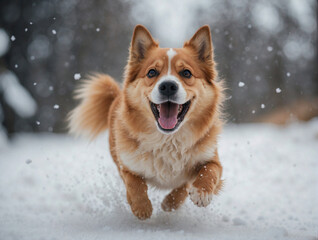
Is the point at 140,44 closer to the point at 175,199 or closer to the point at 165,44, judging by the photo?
the point at 175,199

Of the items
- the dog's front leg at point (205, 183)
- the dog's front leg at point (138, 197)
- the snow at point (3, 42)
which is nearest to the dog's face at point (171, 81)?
the dog's front leg at point (205, 183)

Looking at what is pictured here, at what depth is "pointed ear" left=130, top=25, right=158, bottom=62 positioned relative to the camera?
9.90ft

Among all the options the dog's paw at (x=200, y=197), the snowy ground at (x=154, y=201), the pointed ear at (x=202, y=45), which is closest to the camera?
the dog's paw at (x=200, y=197)

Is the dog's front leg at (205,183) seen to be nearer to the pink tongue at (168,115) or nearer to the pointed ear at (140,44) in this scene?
the pink tongue at (168,115)

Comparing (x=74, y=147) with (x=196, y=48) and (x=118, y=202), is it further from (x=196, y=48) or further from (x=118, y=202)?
(x=196, y=48)

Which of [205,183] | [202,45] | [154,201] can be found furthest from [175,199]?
[202,45]

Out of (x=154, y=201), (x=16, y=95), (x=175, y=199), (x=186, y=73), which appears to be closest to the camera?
(x=186, y=73)

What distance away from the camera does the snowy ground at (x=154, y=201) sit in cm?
263

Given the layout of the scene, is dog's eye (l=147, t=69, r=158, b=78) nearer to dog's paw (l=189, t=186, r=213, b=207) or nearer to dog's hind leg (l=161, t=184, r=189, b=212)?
dog's paw (l=189, t=186, r=213, b=207)

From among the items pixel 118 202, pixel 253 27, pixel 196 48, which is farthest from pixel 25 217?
pixel 253 27

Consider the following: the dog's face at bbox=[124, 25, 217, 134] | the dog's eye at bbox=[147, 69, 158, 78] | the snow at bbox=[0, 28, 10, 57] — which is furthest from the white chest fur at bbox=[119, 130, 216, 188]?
the snow at bbox=[0, 28, 10, 57]

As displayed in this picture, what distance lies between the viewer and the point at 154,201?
146 inches

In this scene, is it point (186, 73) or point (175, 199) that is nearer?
point (186, 73)

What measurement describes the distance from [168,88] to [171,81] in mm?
60
